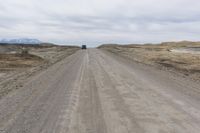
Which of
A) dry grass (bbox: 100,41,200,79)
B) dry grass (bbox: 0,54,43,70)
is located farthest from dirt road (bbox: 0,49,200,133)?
dry grass (bbox: 0,54,43,70)

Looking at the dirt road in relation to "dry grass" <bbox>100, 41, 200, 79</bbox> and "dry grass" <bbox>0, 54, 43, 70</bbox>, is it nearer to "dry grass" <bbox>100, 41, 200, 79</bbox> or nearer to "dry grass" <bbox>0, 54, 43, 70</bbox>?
"dry grass" <bbox>100, 41, 200, 79</bbox>

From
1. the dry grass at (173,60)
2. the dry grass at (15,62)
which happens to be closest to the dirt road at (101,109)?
the dry grass at (173,60)

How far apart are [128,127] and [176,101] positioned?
11.5 ft

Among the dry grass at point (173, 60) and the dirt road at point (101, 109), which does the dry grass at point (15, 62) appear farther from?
the dirt road at point (101, 109)

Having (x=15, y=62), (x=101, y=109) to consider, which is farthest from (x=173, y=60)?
(x=101, y=109)

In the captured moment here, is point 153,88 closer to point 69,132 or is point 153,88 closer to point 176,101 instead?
point 176,101

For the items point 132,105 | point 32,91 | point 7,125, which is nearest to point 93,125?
point 7,125

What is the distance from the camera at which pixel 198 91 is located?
12102 millimetres

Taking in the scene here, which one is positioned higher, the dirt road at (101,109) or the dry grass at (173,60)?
the dirt road at (101,109)

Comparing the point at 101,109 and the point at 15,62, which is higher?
the point at 101,109

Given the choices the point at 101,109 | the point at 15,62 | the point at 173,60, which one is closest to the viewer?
the point at 101,109

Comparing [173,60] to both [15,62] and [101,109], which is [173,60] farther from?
[101,109]

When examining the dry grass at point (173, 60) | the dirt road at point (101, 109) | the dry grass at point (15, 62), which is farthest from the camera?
the dry grass at point (15, 62)

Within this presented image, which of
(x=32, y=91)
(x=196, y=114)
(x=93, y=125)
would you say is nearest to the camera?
(x=93, y=125)
